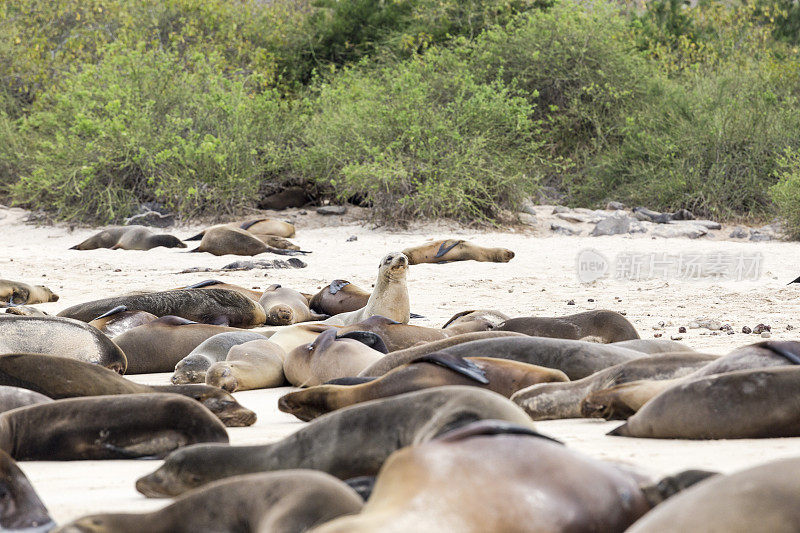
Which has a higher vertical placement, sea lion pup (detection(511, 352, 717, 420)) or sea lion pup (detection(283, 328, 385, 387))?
sea lion pup (detection(511, 352, 717, 420))

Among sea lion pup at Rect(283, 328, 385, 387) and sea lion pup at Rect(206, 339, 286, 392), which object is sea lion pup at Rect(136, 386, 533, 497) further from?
sea lion pup at Rect(206, 339, 286, 392)

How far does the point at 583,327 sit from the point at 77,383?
8.71 feet

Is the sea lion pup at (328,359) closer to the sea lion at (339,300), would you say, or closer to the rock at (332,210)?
the sea lion at (339,300)

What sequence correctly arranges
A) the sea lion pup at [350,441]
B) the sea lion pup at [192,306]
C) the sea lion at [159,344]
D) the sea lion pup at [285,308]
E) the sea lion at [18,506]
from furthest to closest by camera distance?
the sea lion pup at [285,308] < the sea lion pup at [192,306] < the sea lion at [159,344] < the sea lion pup at [350,441] < the sea lion at [18,506]

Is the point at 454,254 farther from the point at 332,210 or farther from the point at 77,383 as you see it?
the point at 77,383

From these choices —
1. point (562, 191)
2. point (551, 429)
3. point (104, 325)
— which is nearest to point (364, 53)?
point (562, 191)

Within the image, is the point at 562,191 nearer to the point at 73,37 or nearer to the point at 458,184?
the point at 458,184

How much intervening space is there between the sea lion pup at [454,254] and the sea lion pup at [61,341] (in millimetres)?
6464

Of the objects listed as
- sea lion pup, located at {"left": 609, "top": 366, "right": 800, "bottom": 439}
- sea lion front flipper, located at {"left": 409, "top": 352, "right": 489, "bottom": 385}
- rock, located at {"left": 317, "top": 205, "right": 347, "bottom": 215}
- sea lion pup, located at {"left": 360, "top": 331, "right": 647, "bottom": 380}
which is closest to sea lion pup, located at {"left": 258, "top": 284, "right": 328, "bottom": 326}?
sea lion pup, located at {"left": 360, "top": 331, "right": 647, "bottom": 380}

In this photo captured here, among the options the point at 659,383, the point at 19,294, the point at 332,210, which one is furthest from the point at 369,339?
the point at 332,210

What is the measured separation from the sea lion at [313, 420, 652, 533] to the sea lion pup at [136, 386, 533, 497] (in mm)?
294

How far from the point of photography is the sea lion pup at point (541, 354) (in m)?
3.50

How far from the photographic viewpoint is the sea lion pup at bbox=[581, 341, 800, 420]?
9.47 feet

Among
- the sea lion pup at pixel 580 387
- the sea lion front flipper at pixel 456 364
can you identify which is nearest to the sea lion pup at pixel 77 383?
the sea lion front flipper at pixel 456 364
